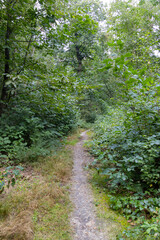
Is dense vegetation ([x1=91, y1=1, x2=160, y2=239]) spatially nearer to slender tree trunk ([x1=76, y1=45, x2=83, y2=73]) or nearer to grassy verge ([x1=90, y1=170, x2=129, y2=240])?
grassy verge ([x1=90, y1=170, x2=129, y2=240])

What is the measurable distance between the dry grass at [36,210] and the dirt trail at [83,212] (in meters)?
0.17

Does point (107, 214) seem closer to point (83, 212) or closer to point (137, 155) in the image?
point (83, 212)

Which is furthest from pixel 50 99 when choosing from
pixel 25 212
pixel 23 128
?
pixel 25 212

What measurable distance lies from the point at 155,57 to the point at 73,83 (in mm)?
6792

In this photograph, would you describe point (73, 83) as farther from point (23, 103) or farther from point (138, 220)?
point (138, 220)

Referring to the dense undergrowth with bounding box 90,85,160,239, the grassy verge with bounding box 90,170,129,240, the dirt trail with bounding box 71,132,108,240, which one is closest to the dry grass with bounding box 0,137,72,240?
the dirt trail with bounding box 71,132,108,240

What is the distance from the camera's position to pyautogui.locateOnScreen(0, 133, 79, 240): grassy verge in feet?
7.08

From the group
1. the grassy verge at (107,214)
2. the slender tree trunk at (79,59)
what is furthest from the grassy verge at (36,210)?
the slender tree trunk at (79,59)

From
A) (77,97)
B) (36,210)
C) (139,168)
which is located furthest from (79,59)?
(36,210)

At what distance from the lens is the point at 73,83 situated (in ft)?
14.7

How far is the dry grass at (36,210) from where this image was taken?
7.07 feet

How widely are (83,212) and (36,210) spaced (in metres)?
0.95

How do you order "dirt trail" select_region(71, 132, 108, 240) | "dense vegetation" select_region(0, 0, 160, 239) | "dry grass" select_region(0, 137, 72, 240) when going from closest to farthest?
"dry grass" select_region(0, 137, 72, 240), "dirt trail" select_region(71, 132, 108, 240), "dense vegetation" select_region(0, 0, 160, 239)

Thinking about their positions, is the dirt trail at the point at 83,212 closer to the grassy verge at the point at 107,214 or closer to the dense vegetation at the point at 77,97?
the grassy verge at the point at 107,214
